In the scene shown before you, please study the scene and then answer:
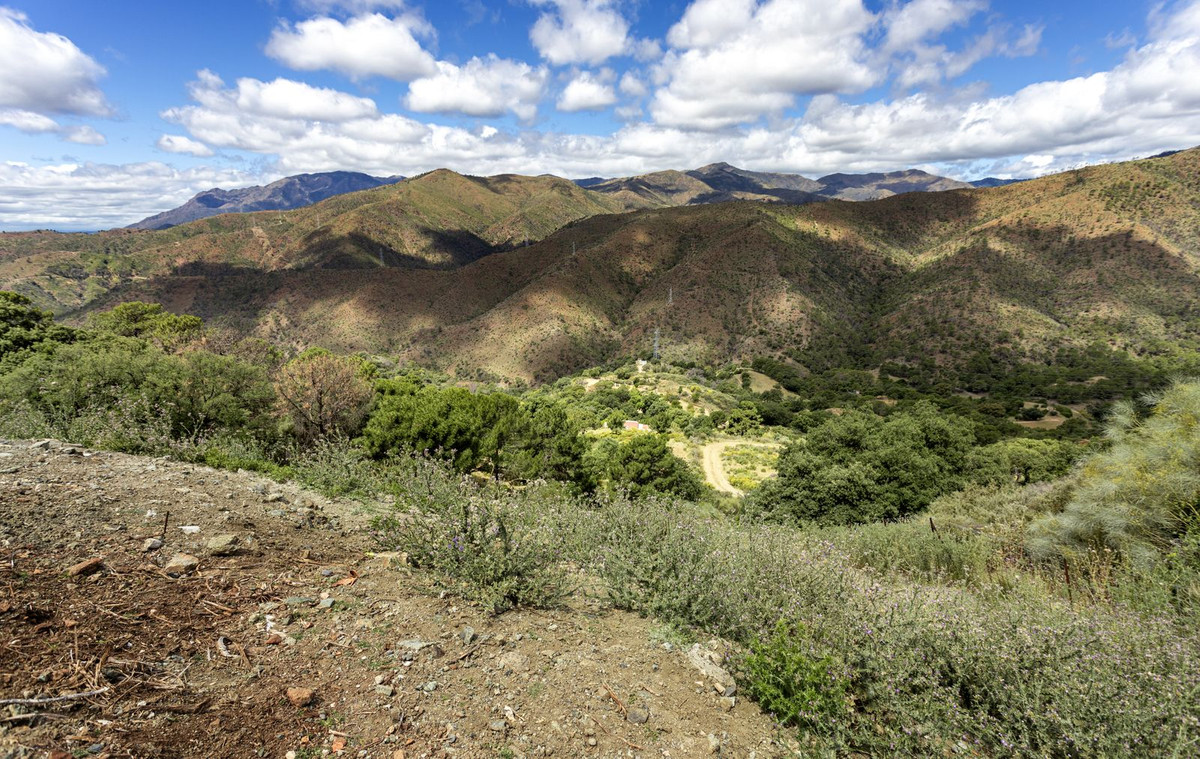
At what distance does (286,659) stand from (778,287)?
278 feet

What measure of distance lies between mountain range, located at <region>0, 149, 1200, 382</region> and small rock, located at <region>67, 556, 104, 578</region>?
67923 mm

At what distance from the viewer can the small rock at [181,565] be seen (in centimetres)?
390

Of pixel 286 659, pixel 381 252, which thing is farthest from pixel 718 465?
pixel 381 252

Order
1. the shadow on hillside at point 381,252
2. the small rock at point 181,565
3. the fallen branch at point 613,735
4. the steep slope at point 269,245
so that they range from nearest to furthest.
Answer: the fallen branch at point 613,735, the small rock at point 181,565, the steep slope at point 269,245, the shadow on hillside at point 381,252

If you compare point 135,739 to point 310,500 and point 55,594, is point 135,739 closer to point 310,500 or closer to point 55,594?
point 55,594

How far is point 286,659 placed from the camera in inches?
126

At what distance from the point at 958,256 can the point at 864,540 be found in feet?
317

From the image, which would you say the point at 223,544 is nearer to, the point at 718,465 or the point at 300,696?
the point at 300,696

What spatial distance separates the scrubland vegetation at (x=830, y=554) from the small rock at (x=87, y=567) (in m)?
2.18

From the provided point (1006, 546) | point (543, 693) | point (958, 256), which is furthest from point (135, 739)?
point (958, 256)

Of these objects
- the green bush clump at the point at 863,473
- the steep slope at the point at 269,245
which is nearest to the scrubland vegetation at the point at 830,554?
the green bush clump at the point at 863,473

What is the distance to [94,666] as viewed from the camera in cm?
269

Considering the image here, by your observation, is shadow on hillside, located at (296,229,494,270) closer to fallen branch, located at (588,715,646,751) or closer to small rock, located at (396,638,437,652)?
small rock, located at (396,638,437,652)

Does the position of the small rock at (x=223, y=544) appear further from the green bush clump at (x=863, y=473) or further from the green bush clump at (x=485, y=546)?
the green bush clump at (x=863, y=473)
